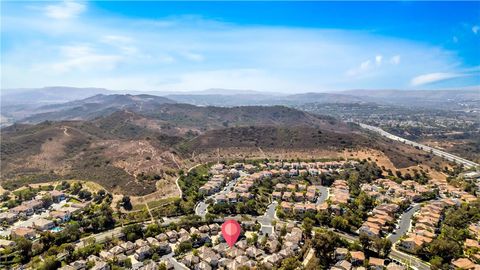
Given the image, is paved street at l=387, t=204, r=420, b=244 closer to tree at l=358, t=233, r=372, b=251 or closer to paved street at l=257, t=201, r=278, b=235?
tree at l=358, t=233, r=372, b=251

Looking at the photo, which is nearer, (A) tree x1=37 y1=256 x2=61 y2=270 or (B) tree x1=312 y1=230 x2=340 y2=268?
(A) tree x1=37 y1=256 x2=61 y2=270

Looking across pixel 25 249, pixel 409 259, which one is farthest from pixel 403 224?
pixel 25 249

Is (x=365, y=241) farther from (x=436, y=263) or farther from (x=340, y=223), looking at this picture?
(x=436, y=263)

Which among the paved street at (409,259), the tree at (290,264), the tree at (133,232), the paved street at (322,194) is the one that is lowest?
the paved street at (322,194)

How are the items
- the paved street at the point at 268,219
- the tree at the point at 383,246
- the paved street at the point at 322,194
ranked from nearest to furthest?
the tree at the point at 383,246
the paved street at the point at 268,219
the paved street at the point at 322,194

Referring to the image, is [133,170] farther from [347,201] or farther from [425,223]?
[425,223]

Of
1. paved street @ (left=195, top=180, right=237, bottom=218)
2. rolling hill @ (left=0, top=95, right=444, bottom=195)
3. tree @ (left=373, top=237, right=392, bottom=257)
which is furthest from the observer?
rolling hill @ (left=0, top=95, right=444, bottom=195)

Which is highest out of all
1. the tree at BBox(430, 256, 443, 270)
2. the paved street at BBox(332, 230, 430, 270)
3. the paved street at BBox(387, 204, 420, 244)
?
the tree at BBox(430, 256, 443, 270)

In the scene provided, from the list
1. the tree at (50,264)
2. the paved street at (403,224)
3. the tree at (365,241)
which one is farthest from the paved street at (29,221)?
the paved street at (403,224)

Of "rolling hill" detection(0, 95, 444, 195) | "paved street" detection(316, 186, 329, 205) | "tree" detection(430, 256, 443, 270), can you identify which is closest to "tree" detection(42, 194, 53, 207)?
"rolling hill" detection(0, 95, 444, 195)

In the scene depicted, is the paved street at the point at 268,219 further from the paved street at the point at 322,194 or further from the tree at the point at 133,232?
the tree at the point at 133,232

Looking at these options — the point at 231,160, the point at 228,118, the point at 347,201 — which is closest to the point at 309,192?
the point at 347,201
